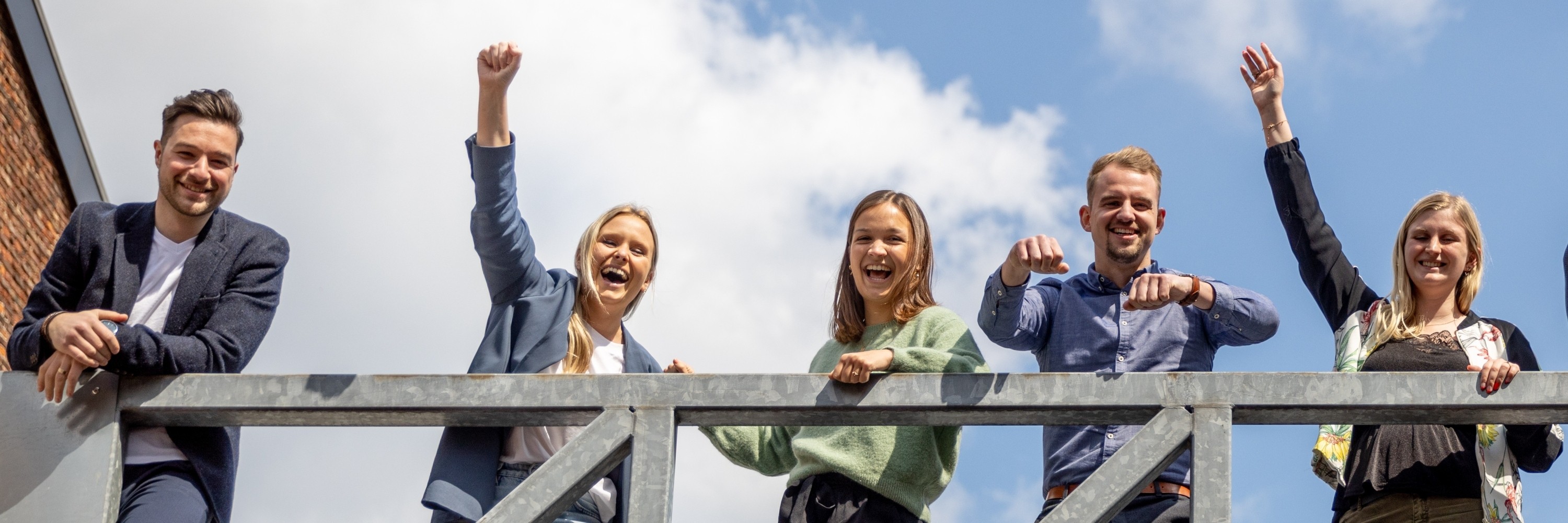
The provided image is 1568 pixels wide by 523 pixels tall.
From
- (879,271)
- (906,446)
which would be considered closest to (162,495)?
(906,446)

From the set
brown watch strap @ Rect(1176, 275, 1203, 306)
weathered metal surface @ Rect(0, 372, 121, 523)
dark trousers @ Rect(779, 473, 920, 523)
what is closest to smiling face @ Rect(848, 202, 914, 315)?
dark trousers @ Rect(779, 473, 920, 523)

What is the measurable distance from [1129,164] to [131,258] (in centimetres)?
231

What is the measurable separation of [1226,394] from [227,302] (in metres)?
1.98

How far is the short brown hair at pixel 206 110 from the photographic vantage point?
3.56 metres

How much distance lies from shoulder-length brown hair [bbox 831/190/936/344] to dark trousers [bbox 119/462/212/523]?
1.51 m

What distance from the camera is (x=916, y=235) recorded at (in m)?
3.89

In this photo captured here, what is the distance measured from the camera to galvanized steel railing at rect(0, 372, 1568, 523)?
2.82m

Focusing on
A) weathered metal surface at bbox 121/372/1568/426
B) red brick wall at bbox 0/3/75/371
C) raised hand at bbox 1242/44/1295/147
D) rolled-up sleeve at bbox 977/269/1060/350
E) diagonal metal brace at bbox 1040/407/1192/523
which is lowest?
diagonal metal brace at bbox 1040/407/1192/523

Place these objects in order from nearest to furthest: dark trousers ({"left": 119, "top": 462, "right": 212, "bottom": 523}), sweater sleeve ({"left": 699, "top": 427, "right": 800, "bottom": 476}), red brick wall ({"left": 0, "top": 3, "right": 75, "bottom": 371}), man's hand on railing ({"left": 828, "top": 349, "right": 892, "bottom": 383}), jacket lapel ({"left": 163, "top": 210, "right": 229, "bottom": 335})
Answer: man's hand on railing ({"left": 828, "top": 349, "right": 892, "bottom": 383}), dark trousers ({"left": 119, "top": 462, "right": 212, "bottom": 523}), jacket lapel ({"left": 163, "top": 210, "right": 229, "bottom": 335}), sweater sleeve ({"left": 699, "top": 427, "right": 800, "bottom": 476}), red brick wall ({"left": 0, "top": 3, "right": 75, "bottom": 371})

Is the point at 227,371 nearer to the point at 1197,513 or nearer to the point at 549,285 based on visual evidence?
the point at 549,285

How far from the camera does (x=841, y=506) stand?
3.54 metres

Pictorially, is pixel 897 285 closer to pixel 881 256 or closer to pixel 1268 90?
pixel 881 256

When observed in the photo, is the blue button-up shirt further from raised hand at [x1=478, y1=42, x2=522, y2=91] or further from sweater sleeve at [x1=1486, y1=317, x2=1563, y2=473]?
raised hand at [x1=478, y1=42, x2=522, y2=91]

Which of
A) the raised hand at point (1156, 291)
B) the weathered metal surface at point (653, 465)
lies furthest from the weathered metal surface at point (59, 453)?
the raised hand at point (1156, 291)
